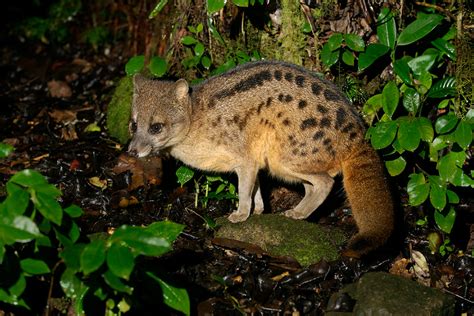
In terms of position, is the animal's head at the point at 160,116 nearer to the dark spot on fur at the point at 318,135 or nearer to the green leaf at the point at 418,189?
the dark spot on fur at the point at 318,135

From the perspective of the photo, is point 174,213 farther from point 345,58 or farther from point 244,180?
point 345,58

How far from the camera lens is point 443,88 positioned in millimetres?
6297

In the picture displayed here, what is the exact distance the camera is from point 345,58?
21.5 ft

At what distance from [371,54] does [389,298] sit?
2.27 metres

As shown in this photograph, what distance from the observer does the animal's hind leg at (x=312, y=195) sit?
6.47m

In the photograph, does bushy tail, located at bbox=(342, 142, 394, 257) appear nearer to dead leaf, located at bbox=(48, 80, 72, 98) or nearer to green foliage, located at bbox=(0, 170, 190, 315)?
green foliage, located at bbox=(0, 170, 190, 315)

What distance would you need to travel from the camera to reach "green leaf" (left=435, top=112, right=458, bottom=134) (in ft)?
19.3

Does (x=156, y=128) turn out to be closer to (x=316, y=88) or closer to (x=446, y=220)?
(x=316, y=88)

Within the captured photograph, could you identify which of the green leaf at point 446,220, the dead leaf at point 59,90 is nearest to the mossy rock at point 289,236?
the green leaf at point 446,220

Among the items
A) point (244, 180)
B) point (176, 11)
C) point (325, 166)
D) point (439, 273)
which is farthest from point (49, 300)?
point (176, 11)

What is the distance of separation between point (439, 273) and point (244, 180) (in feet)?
6.13

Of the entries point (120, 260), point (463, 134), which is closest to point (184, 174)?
point (463, 134)

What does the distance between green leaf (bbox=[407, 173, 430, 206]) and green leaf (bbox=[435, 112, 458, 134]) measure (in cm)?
43

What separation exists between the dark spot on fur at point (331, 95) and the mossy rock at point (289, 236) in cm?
111
